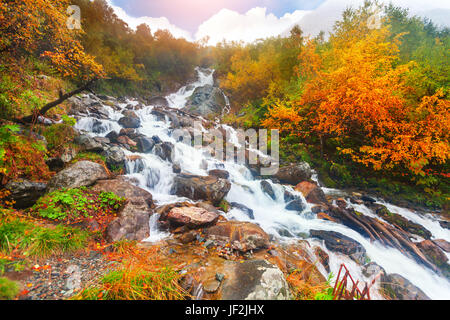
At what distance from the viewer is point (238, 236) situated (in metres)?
4.71

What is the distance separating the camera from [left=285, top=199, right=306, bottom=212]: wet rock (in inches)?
299

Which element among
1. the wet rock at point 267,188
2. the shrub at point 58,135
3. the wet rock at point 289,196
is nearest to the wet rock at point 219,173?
the wet rock at point 267,188

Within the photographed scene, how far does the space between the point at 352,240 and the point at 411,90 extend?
9127 millimetres

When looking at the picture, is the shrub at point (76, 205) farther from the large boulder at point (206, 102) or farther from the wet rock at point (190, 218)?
the large boulder at point (206, 102)

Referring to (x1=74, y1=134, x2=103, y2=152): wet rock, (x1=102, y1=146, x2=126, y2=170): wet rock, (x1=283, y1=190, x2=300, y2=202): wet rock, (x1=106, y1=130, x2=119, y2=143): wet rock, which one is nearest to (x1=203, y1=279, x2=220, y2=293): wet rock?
(x1=283, y1=190, x2=300, y2=202): wet rock

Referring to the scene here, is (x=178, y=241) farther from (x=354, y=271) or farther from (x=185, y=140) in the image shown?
(x=185, y=140)

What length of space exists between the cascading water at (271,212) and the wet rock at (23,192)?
297 centimetres

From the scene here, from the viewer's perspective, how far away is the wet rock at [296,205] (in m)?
7.60

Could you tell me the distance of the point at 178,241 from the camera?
4473mm

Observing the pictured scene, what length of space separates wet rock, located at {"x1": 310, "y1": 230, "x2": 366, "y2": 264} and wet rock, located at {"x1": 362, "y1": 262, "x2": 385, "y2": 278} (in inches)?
6.5

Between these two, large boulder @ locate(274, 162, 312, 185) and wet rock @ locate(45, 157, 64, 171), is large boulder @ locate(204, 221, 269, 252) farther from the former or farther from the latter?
wet rock @ locate(45, 157, 64, 171)

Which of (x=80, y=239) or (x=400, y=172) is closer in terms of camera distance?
(x=80, y=239)

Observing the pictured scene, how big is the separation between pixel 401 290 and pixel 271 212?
4.13m

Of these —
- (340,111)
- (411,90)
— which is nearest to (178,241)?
(340,111)
